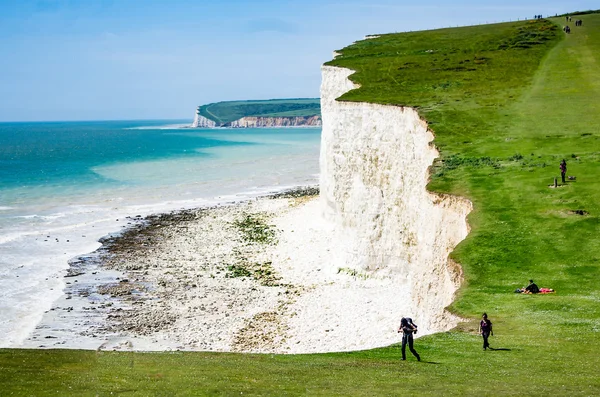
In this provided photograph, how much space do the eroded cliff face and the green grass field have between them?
1.38m

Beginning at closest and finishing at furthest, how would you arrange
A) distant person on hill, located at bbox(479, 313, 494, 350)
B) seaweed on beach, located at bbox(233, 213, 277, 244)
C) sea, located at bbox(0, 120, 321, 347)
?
distant person on hill, located at bbox(479, 313, 494, 350), sea, located at bbox(0, 120, 321, 347), seaweed on beach, located at bbox(233, 213, 277, 244)

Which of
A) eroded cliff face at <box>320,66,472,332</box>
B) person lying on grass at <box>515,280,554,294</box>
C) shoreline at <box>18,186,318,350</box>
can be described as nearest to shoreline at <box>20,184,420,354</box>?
shoreline at <box>18,186,318,350</box>

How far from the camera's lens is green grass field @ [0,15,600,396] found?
1603 centimetres

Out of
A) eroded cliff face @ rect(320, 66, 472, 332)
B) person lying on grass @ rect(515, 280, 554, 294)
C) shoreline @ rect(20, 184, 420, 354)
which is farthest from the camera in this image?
shoreline @ rect(20, 184, 420, 354)

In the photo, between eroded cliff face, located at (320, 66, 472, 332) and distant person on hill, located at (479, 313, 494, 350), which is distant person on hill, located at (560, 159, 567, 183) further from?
distant person on hill, located at (479, 313, 494, 350)

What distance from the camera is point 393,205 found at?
132ft

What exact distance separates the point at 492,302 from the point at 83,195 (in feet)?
227

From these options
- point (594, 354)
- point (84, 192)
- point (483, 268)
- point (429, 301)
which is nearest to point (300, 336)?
point (429, 301)

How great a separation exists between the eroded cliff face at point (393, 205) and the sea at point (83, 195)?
18.5 metres

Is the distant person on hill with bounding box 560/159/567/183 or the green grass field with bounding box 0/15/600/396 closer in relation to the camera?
the green grass field with bounding box 0/15/600/396

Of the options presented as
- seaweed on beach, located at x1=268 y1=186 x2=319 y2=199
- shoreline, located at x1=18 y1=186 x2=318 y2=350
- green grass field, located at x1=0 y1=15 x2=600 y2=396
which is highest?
green grass field, located at x1=0 y1=15 x2=600 y2=396

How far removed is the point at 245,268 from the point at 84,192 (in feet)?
160

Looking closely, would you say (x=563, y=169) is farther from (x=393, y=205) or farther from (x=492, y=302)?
(x=492, y=302)

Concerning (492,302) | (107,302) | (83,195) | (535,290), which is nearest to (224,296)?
(107,302)
